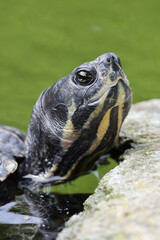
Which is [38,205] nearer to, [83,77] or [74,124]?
[74,124]

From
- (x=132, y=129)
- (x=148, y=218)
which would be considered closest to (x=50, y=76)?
(x=132, y=129)

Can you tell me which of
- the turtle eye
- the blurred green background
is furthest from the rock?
the blurred green background

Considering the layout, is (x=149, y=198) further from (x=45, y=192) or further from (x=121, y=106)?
(x=45, y=192)

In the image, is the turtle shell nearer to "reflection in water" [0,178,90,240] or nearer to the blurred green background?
"reflection in water" [0,178,90,240]

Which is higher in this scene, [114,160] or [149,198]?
[149,198]

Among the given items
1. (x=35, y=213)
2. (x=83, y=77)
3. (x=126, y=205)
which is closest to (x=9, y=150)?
(x=35, y=213)
